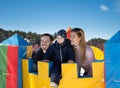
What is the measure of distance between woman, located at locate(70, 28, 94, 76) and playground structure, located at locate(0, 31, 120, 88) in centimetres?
27

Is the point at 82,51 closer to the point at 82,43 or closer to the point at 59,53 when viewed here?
the point at 82,43

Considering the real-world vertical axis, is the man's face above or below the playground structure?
above

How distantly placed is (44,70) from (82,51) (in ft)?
2.04

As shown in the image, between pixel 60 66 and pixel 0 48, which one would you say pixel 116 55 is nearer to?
pixel 60 66

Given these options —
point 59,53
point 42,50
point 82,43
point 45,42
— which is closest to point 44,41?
point 45,42

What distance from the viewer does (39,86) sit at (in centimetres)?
452

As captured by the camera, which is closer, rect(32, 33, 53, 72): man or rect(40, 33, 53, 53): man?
rect(32, 33, 53, 72): man

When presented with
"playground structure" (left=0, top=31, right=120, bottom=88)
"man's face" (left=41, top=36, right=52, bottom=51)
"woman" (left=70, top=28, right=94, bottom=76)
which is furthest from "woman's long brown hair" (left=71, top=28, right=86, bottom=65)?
"man's face" (left=41, top=36, right=52, bottom=51)

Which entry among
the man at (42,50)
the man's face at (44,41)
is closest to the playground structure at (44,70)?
the man at (42,50)

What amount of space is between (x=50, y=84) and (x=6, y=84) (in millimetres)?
1127

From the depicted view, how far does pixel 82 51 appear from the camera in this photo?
4207mm

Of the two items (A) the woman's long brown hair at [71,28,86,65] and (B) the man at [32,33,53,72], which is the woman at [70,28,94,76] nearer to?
Answer: (A) the woman's long brown hair at [71,28,86,65]

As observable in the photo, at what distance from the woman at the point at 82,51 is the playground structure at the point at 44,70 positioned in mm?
265

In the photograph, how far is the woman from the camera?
13.8 ft
